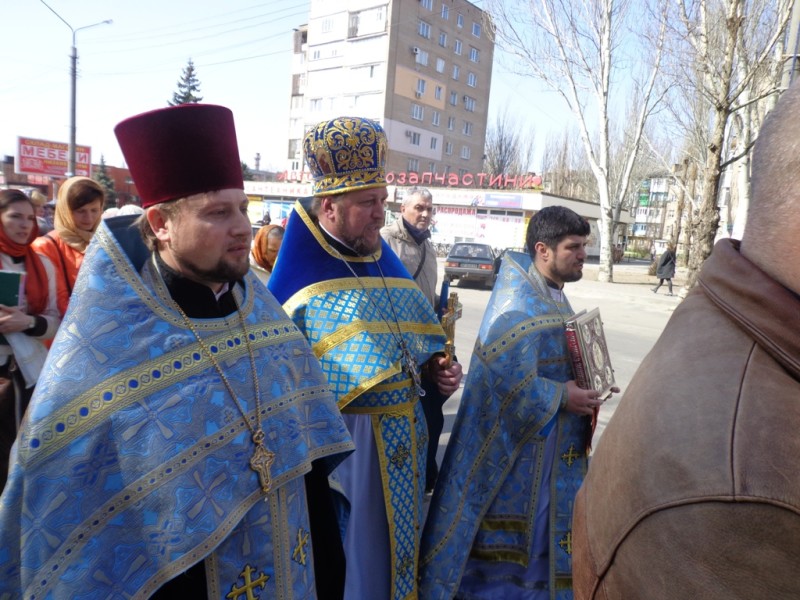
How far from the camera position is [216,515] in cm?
165

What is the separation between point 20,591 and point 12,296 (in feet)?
7.31

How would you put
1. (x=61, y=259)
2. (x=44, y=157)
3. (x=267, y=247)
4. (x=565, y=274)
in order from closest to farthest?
(x=565, y=274)
(x=61, y=259)
(x=267, y=247)
(x=44, y=157)

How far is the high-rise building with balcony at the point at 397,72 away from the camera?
44.0 metres

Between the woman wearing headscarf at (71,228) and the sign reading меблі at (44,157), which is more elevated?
the sign reading меблі at (44,157)

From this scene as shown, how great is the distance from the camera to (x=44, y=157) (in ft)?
104

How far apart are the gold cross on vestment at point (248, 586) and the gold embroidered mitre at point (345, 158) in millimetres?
1649

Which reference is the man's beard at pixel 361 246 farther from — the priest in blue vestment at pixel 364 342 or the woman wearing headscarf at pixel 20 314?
the woman wearing headscarf at pixel 20 314

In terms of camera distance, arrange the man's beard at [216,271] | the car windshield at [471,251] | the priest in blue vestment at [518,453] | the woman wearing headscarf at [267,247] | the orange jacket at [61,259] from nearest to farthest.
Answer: the man's beard at [216,271], the priest in blue vestment at [518,453], the orange jacket at [61,259], the woman wearing headscarf at [267,247], the car windshield at [471,251]

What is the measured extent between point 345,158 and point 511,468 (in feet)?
5.85

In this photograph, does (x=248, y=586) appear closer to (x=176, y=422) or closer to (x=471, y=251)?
(x=176, y=422)

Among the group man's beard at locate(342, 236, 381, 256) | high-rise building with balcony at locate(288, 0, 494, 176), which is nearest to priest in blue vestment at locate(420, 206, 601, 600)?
man's beard at locate(342, 236, 381, 256)

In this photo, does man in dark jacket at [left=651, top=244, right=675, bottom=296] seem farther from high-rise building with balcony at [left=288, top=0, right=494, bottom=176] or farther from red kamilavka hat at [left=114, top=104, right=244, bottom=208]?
high-rise building with balcony at [left=288, top=0, right=494, bottom=176]

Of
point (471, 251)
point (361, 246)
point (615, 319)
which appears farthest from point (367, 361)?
point (471, 251)

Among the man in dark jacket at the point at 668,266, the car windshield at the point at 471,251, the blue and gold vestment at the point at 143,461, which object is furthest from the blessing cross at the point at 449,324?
the man in dark jacket at the point at 668,266
